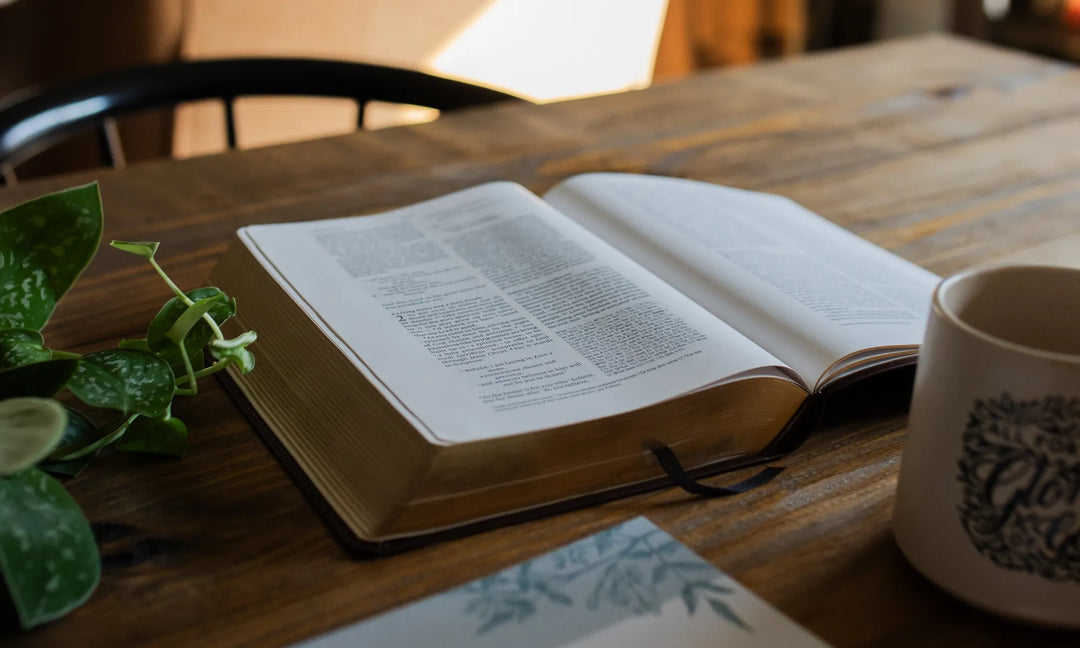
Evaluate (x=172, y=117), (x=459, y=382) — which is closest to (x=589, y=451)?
(x=459, y=382)

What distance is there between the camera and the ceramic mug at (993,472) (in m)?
0.36

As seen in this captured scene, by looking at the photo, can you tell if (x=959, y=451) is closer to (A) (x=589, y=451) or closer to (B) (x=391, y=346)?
(A) (x=589, y=451)

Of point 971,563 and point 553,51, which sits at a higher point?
point 971,563

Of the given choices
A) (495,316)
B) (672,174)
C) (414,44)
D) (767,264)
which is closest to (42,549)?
(495,316)

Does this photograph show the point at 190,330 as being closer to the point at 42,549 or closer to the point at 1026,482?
the point at 42,549

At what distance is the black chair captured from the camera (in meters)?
0.93

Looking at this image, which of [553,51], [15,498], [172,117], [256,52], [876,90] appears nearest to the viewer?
[15,498]

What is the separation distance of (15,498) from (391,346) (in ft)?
0.61

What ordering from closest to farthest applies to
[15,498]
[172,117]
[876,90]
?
1. [15,498]
2. [876,90]
3. [172,117]

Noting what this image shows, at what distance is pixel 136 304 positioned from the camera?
25.3 inches

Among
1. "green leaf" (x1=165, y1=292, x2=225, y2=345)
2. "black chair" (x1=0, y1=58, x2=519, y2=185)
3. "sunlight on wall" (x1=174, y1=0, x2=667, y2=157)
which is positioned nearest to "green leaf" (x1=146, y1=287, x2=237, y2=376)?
"green leaf" (x1=165, y1=292, x2=225, y2=345)

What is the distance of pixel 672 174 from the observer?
2.88 feet

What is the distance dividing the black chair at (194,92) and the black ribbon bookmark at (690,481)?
662 mm

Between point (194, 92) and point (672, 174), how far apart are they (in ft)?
1.61
